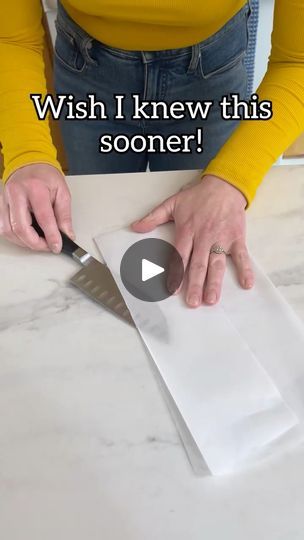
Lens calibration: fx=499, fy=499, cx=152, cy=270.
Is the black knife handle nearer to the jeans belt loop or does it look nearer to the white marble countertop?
the white marble countertop

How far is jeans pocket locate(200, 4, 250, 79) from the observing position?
76cm

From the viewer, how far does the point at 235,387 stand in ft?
1.59

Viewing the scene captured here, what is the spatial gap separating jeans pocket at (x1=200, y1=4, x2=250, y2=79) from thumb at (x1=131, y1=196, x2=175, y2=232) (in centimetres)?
27

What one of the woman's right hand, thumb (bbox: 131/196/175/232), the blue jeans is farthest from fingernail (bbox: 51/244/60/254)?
the blue jeans

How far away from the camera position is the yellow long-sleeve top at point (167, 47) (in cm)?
65

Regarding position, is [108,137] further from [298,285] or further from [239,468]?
[239,468]

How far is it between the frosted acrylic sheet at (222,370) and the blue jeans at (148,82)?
36cm

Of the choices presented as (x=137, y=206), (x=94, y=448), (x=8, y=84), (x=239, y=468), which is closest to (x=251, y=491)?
(x=239, y=468)

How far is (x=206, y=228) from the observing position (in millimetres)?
621

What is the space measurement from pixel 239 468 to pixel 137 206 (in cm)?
36

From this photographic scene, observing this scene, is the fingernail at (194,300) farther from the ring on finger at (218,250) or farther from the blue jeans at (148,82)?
the blue jeans at (148,82)

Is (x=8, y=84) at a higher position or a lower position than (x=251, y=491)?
higher

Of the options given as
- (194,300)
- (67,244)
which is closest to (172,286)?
(194,300)

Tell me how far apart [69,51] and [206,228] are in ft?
1.35
